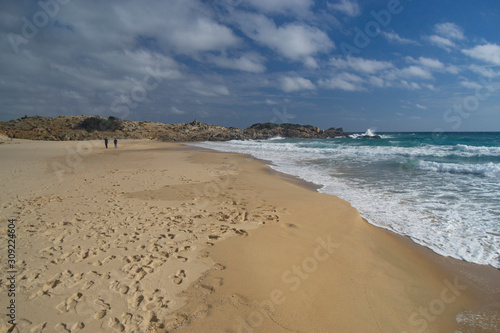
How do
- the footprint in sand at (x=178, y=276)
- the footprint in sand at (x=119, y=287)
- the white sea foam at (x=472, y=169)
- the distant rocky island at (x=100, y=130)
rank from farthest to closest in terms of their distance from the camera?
1. the distant rocky island at (x=100, y=130)
2. the white sea foam at (x=472, y=169)
3. the footprint in sand at (x=178, y=276)
4. the footprint in sand at (x=119, y=287)

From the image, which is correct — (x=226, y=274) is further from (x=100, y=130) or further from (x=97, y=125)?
(x=97, y=125)

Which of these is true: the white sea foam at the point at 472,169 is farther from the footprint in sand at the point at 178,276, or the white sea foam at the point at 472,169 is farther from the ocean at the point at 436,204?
the footprint in sand at the point at 178,276

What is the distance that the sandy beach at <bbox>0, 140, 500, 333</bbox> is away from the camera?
2.56 metres

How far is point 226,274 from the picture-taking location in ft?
10.7

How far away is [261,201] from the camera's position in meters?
6.57

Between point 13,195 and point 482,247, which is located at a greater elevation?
point 13,195

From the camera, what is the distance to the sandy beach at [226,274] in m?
2.56

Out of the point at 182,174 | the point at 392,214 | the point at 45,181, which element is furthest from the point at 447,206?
the point at 45,181

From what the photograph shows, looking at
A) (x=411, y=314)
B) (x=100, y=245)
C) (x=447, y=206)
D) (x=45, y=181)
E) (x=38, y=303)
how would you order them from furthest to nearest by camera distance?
(x=45, y=181) < (x=447, y=206) < (x=100, y=245) < (x=411, y=314) < (x=38, y=303)

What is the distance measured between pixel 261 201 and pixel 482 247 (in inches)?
179

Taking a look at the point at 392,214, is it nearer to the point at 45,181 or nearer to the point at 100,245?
the point at 100,245

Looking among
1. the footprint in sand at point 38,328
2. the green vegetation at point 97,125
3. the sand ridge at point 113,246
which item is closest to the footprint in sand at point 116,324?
the sand ridge at point 113,246

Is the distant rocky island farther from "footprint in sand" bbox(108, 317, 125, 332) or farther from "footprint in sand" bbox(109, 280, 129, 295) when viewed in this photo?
"footprint in sand" bbox(108, 317, 125, 332)

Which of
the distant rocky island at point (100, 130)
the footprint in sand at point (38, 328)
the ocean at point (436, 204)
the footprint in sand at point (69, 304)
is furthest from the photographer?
the distant rocky island at point (100, 130)
